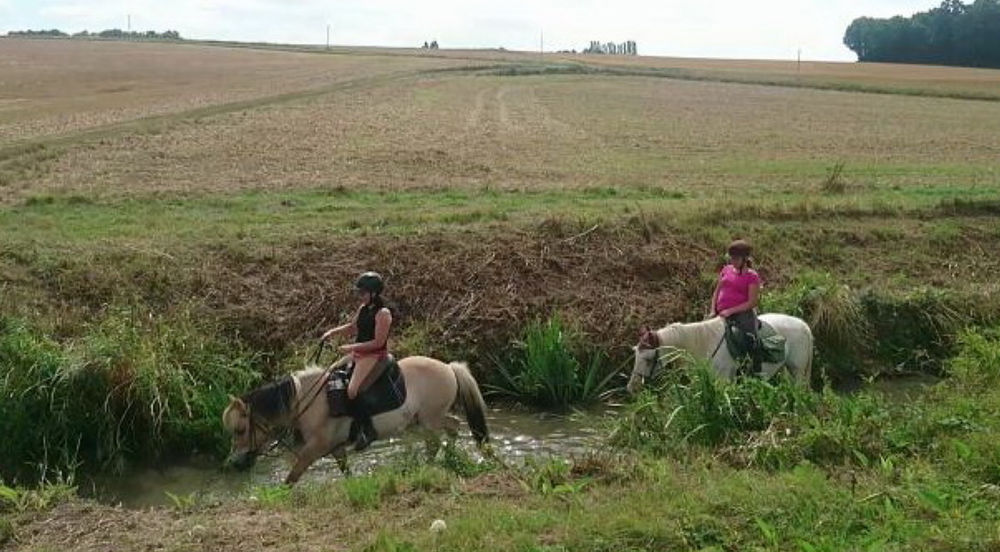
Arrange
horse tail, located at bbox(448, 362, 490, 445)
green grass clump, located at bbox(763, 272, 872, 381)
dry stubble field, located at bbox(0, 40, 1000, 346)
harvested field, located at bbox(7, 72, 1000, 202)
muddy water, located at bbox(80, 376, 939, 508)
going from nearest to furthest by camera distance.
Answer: muddy water, located at bbox(80, 376, 939, 508) < horse tail, located at bbox(448, 362, 490, 445) < green grass clump, located at bbox(763, 272, 872, 381) < dry stubble field, located at bbox(0, 40, 1000, 346) < harvested field, located at bbox(7, 72, 1000, 202)

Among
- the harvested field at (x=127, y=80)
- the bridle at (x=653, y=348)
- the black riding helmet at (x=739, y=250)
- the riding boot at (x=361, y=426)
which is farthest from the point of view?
the harvested field at (x=127, y=80)

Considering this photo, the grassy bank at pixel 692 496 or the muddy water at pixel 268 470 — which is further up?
the grassy bank at pixel 692 496

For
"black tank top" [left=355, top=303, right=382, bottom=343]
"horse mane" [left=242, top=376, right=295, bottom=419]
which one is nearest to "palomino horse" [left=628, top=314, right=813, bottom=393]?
"black tank top" [left=355, top=303, right=382, bottom=343]

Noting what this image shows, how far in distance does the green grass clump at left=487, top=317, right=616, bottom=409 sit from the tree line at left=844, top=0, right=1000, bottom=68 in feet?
370

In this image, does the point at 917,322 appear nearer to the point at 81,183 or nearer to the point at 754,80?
the point at 81,183

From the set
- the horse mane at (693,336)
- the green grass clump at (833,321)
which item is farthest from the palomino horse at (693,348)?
the green grass clump at (833,321)

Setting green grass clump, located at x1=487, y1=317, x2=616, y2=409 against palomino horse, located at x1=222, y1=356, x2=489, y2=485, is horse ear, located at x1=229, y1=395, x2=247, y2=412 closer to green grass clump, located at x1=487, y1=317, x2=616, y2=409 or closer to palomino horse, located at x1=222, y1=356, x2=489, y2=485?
palomino horse, located at x1=222, y1=356, x2=489, y2=485

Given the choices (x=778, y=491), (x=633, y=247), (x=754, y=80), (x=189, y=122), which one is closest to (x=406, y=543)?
(x=778, y=491)

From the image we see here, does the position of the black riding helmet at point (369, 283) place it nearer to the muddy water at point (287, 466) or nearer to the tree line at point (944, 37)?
the muddy water at point (287, 466)

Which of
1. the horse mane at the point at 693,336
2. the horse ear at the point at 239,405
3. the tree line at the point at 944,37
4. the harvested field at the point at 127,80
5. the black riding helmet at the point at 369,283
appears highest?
the tree line at the point at 944,37

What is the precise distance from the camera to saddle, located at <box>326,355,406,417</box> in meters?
10.2

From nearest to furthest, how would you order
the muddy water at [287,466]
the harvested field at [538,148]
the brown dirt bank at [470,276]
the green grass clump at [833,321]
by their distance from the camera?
the muddy water at [287,466], the brown dirt bank at [470,276], the green grass clump at [833,321], the harvested field at [538,148]

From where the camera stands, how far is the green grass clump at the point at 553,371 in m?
13.5

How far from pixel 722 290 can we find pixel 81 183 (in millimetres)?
15959
